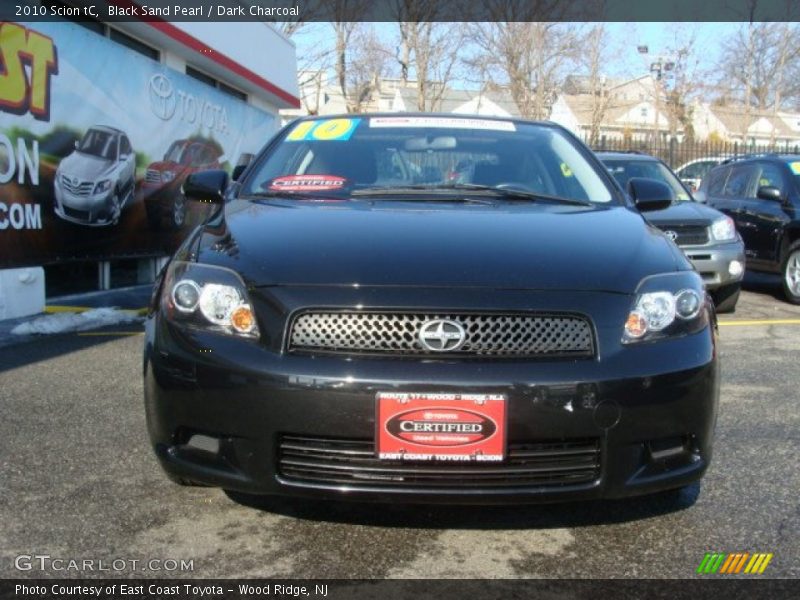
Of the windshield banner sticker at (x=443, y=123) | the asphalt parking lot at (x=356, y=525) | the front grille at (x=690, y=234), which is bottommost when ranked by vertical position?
the asphalt parking lot at (x=356, y=525)

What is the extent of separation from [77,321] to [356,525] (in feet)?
15.6

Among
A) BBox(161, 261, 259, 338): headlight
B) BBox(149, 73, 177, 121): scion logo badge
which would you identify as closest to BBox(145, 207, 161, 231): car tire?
BBox(149, 73, 177, 121): scion logo badge

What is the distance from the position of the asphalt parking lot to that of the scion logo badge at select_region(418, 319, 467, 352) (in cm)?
71

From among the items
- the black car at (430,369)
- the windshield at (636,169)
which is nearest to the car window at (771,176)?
the windshield at (636,169)

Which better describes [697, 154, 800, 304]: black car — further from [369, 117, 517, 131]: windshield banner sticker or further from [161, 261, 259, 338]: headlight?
[161, 261, 259, 338]: headlight

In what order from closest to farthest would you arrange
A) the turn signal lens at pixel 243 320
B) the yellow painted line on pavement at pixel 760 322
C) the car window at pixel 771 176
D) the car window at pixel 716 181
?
the turn signal lens at pixel 243 320
the yellow painted line on pavement at pixel 760 322
the car window at pixel 771 176
the car window at pixel 716 181

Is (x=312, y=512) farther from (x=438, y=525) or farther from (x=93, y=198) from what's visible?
(x=93, y=198)

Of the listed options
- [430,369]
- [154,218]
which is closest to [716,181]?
[154,218]

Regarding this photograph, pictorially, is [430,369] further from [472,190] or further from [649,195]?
[649,195]

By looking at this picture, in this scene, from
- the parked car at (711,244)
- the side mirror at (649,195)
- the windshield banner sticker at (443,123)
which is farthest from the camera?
the parked car at (711,244)

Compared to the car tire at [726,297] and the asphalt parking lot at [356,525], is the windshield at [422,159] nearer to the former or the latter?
the asphalt parking lot at [356,525]

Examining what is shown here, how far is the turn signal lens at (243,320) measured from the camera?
252 centimetres

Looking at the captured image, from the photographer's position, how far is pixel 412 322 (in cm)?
247

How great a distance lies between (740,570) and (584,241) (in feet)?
3.91
